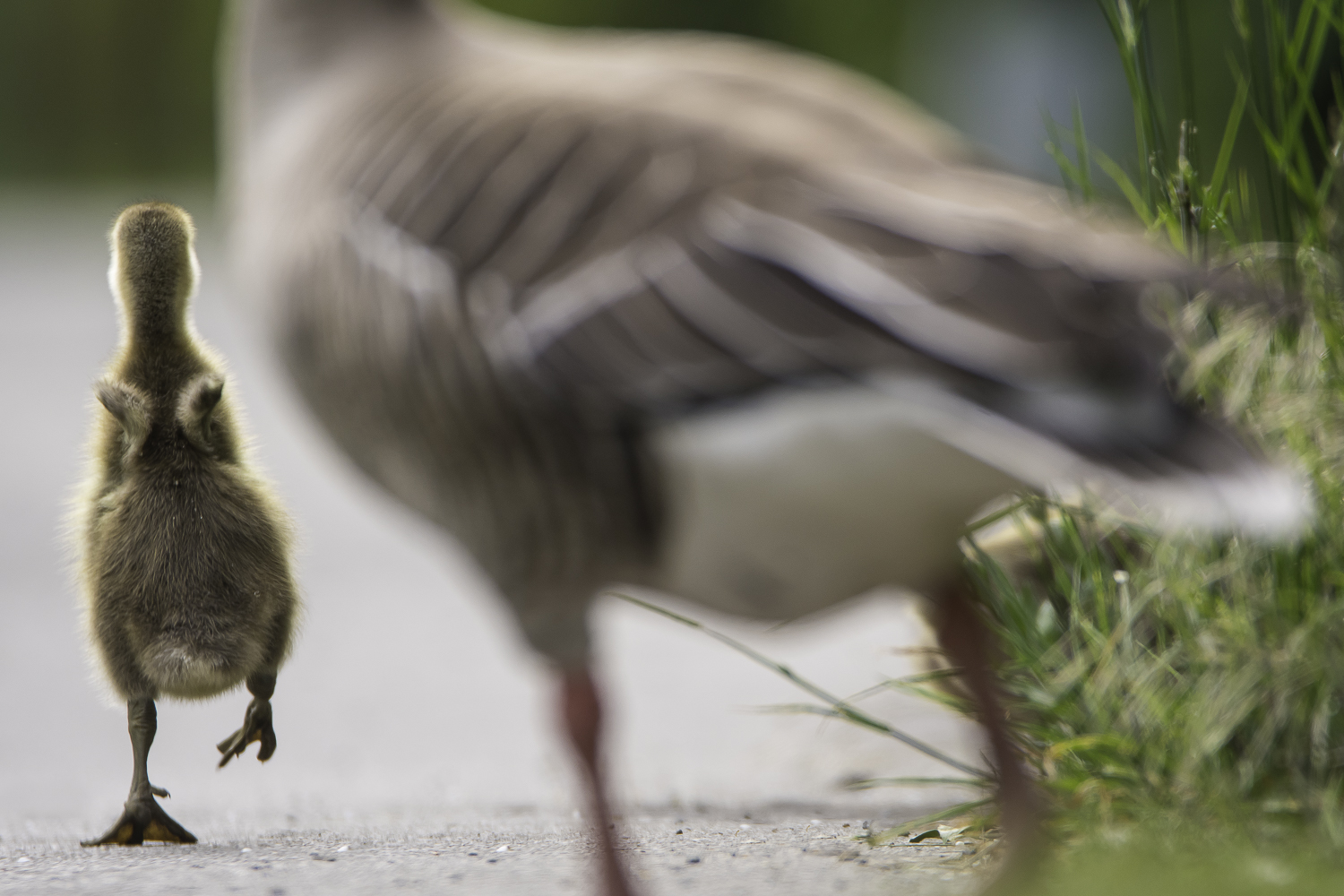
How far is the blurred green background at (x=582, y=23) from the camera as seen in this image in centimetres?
1795

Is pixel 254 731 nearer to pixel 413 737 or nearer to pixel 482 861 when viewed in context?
pixel 482 861

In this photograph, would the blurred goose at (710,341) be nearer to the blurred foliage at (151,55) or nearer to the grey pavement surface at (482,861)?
the grey pavement surface at (482,861)

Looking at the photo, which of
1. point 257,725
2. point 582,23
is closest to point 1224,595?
point 257,725

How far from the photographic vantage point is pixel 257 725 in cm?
193

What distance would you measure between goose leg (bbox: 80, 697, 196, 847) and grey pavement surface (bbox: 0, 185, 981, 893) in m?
0.03

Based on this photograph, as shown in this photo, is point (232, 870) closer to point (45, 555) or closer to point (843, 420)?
point (843, 420)

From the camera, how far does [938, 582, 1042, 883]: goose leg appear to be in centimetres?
176

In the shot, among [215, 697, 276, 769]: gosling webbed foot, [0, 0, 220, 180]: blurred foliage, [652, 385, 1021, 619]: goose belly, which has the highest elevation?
[0, 0, 220, 180]: blurred foliage

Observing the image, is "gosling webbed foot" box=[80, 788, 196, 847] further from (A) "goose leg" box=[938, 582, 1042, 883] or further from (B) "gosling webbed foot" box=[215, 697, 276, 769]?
(A) "goose leg" box=[938, 582, 1042, 883]

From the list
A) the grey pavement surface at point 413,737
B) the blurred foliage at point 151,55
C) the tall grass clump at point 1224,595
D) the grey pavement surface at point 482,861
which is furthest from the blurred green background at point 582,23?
the grey pavement surface at point 482,861

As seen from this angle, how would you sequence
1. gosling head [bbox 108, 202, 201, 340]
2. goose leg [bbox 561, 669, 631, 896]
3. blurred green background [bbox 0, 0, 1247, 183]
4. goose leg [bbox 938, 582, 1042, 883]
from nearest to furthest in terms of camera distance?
goose leg [bbox 938, 582, 1042, 883]
goose leg [bbox 561, 669, 631, 896]
gosling head [bbox 108, 202, 201, 340]
blurred green background [bbox 0, 0, 1247, 183]

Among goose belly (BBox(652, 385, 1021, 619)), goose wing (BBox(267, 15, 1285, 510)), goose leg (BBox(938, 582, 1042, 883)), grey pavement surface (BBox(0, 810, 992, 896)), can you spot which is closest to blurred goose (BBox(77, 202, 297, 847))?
grey pavement surface (BBox(0, 810, 992, 896))

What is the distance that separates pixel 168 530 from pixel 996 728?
1133mm

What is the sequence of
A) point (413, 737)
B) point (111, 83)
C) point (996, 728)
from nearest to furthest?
point (996, 728), point (413, 737), point (111, 83)
